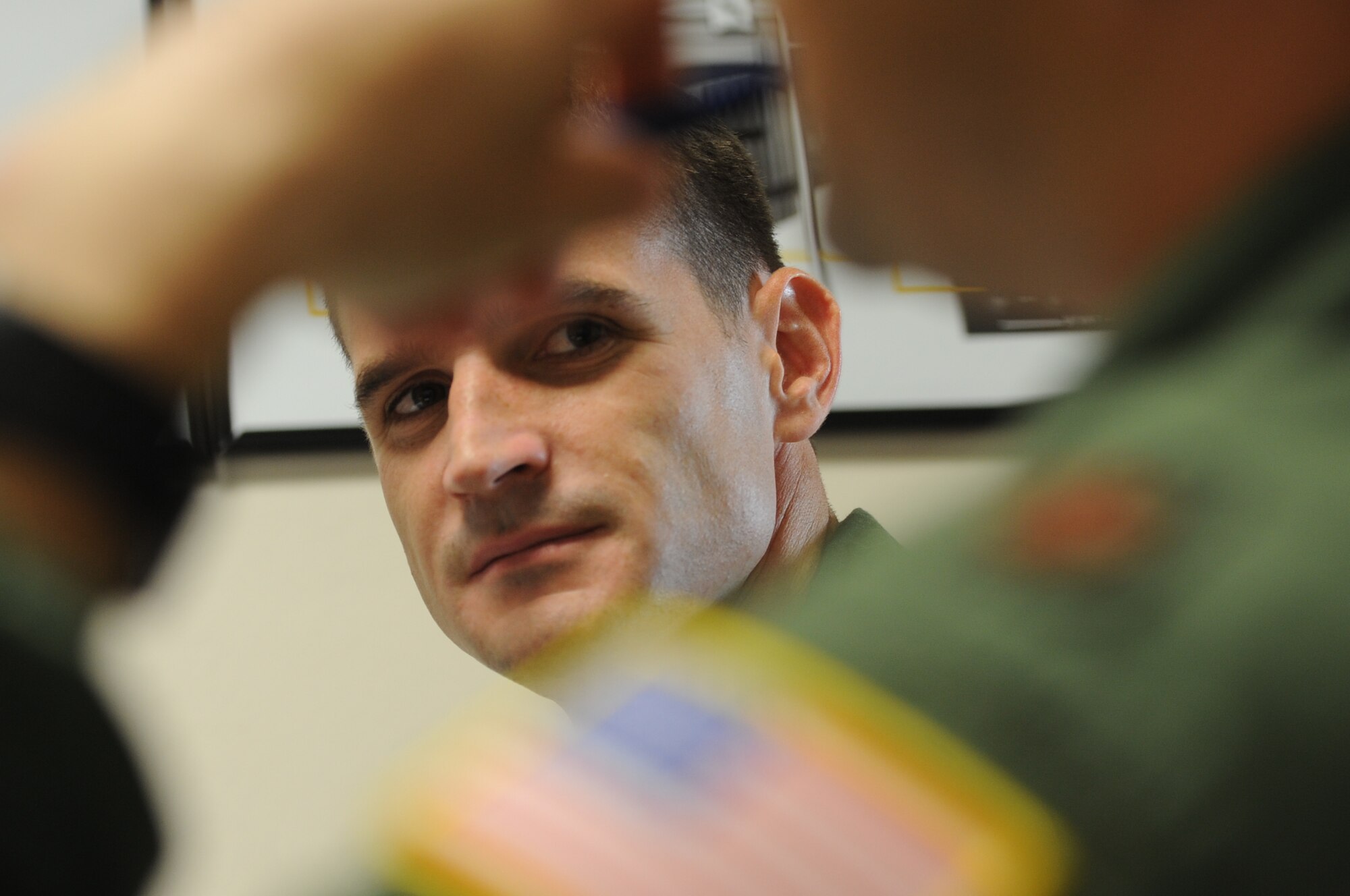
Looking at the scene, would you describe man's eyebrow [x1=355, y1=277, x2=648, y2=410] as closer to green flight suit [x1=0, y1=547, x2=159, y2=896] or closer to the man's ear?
the man's ear

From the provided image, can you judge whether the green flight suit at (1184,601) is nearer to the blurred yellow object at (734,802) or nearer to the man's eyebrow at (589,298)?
the blurred yellow object at (734,802)

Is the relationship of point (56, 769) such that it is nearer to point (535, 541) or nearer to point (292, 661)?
point (535, 541)

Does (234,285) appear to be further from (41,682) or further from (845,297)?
(845,297)

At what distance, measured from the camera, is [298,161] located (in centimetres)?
34

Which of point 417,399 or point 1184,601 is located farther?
point 417,399

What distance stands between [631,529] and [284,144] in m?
0.55

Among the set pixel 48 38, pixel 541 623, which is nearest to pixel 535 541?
pixel 541 623

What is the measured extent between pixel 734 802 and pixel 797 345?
84 cm

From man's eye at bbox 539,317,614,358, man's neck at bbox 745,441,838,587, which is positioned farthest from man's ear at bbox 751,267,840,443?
man's eye at bbox 539,317,614,358

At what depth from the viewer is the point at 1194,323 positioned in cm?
20

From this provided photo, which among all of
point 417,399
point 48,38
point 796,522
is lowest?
point 796,522

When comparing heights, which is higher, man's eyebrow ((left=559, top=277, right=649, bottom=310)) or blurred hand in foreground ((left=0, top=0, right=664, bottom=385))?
blurred hand in foreground ((left=0, top=0, right=664, bottom=385))

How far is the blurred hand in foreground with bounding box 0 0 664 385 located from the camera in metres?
0.30

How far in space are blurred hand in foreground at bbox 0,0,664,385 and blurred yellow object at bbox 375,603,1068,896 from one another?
169 mm
